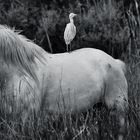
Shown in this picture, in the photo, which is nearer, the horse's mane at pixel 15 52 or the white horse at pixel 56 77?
the white horse at pixel 56 77

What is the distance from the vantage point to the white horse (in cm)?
427

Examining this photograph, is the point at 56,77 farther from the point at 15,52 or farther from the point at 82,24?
the point at 82,24

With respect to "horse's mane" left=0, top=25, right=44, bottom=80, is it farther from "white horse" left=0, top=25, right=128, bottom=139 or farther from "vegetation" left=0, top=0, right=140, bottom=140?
"vegetation" left=0, top=0, right=140, bottom=140

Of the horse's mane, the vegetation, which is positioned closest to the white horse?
the horse's mane

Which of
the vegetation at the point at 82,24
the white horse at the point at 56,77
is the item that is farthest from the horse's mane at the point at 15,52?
the vegetation at the point at 82,24

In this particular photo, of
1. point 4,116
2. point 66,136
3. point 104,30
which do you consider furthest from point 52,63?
point 104,30

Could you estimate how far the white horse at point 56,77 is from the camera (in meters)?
4.27

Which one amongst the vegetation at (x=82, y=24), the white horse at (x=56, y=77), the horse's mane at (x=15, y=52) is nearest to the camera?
the white horse at (x=56, y=77)

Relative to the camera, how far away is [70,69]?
4.57 m

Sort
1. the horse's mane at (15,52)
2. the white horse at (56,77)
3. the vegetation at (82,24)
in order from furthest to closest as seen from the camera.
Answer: the vegetation at (82,24) → the horse's mane at (15,52) → the white horse at (56,77)

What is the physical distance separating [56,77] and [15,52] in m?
0.40

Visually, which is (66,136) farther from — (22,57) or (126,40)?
(126,40)

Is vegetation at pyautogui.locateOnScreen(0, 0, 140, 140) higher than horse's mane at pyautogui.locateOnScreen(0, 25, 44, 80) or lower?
lower

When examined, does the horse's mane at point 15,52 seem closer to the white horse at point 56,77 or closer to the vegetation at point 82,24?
the white horse at point 56,77
